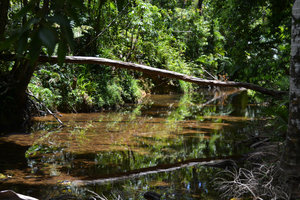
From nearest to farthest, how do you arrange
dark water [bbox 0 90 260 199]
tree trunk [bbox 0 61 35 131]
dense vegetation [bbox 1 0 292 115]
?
dense vegetation [bbox 1 0 292 115] < dark water [bbox 0 90 260 199] < tree trunk [bbox 0 61 35 131]

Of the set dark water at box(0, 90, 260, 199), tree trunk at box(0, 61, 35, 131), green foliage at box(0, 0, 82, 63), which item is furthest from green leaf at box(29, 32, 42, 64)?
tree trunk at box(0, 61, 35, 131)

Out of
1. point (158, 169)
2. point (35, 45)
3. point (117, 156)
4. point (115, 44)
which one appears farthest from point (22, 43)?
point (115, 44)

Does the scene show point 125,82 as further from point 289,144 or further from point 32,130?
point 289,144

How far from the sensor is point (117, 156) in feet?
14.0

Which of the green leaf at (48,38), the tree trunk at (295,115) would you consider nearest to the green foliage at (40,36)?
the green leaf at (48,38)

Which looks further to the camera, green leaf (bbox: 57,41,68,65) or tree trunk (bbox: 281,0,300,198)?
tree trunk (bbox: 281,0,300,198)

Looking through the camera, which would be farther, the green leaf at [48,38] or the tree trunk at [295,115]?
the tree trunk at [295,115]

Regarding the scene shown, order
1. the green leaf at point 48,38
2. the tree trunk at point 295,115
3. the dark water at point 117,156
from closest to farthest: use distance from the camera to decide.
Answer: the green leaf at point 48,38 < the tree trunk at point 295,115 < the dark water at point 117,156

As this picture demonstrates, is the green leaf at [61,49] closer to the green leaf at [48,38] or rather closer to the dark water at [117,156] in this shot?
the green leaf at [48,38]

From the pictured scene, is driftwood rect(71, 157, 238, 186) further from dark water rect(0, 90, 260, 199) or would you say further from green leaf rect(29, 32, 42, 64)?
green leaf rect(29, 32, 42, 64)

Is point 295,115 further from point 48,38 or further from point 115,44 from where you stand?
point 115,44

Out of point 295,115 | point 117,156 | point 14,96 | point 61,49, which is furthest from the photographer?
point 14,96

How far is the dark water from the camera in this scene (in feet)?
9.92

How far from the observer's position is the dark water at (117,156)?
3.02 meters
